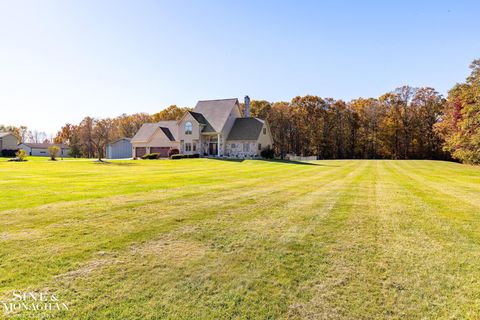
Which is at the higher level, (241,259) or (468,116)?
(468,116)

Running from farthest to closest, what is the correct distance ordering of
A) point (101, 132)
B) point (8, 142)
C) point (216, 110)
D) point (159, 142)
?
point (101, 132) → point (8, 142) → point (159, 142) → point (216, 110)

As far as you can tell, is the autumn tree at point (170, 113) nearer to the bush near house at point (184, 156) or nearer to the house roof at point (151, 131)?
the house roof at point (151, 131)

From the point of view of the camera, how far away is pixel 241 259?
4.14 m

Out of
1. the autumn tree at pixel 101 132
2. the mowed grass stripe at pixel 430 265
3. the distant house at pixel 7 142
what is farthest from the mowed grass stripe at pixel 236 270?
the distant house at pixel 7 142

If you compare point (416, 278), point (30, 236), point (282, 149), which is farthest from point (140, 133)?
point (416, 278)

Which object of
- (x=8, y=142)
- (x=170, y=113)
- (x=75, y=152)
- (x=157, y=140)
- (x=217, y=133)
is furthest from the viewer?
(x=75, y=152)

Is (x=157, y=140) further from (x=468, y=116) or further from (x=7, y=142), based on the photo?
(x=7, y=142)

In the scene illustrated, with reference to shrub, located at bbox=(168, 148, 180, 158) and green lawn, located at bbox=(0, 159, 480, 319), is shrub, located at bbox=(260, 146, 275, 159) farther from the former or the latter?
green lawn, located at bbox=(0, 159, 480, 319)

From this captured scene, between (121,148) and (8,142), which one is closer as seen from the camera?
(121,148)


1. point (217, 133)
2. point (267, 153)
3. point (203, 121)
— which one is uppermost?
point (203, 121)

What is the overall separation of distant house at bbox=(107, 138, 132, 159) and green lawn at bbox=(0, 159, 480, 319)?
45936mm

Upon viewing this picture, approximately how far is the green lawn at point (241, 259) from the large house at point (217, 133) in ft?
102

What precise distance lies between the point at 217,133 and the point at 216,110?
178 inches

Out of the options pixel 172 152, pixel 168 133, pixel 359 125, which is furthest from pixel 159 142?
pixel 359 125
